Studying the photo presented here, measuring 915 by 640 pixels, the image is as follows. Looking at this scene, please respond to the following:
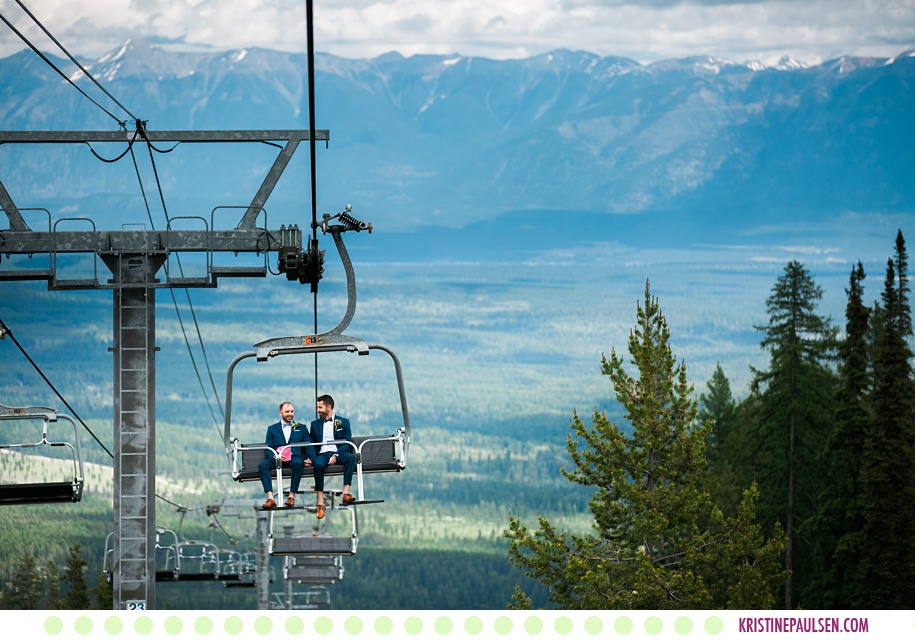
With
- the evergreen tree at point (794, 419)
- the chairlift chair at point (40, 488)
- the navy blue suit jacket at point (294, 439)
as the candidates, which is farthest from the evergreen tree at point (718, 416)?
the chairlift chair at point (40, 488)

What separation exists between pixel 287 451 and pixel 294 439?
0.89 feet

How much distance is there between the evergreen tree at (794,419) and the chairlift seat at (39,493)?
57207mm

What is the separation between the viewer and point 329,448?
24.4 m

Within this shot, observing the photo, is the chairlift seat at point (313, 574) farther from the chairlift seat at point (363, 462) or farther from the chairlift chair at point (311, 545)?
the chairlift seat at point (363, 462)

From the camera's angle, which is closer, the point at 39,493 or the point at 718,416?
the point at 39,493

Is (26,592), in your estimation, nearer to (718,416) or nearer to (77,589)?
(77,589)

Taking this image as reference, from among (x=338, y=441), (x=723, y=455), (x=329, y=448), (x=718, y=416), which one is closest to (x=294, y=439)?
(x=329, y=448)

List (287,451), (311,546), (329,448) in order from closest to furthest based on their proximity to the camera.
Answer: (287,451)
(329,448)
(311,546)

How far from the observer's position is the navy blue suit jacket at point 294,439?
24.0 metres

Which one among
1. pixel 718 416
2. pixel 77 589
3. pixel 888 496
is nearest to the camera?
pixel 888 496
